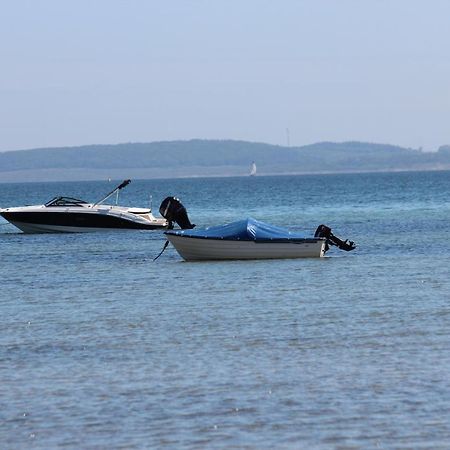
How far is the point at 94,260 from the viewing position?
153ft

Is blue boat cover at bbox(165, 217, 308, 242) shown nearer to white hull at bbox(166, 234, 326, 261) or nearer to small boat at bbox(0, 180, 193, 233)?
white hull at bbox(166, 234, 326, 261)

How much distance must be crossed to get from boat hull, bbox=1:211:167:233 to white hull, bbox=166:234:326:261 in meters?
20.0

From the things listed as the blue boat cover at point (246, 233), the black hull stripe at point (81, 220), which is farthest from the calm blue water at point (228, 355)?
the black hull stripe at point (81, 220)

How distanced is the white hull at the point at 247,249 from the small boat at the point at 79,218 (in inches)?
769

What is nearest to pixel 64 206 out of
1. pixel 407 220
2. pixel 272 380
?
pixel 407 220

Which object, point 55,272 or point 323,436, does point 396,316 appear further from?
point 55,272

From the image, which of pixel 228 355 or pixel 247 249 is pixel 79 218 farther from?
pixel 228 355

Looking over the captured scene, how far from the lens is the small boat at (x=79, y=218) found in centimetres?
6312

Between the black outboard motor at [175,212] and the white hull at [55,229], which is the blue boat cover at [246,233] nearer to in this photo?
the black outboard motor at [175,212]

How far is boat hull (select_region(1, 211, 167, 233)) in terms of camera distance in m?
63.1

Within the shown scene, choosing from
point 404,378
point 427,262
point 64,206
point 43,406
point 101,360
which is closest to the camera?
point 43,406

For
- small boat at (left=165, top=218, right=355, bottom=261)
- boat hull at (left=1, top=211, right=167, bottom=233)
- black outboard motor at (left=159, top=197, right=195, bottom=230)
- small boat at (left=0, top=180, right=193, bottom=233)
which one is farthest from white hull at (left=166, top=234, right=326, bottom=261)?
boat hull at (left=1, top=211, right=167, bottom=233)

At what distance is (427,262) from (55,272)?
1166 centimetres

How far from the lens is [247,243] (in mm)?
42062
